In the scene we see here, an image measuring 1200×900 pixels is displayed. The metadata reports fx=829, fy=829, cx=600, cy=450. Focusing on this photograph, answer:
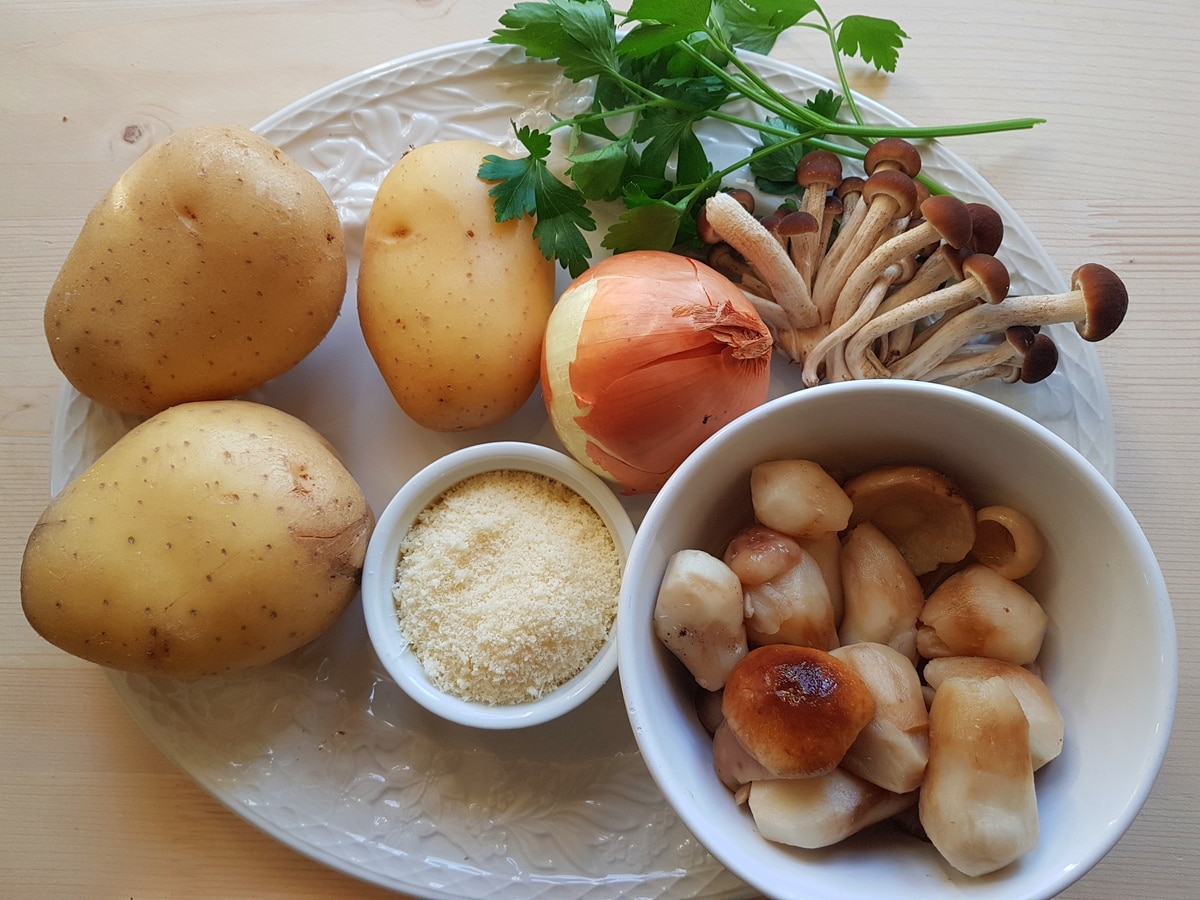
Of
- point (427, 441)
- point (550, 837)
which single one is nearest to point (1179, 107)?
point (427, 441)

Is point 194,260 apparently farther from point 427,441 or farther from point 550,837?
point 550,837

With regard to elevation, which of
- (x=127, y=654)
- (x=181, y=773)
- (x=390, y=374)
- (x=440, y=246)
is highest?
(x=440, y=246)

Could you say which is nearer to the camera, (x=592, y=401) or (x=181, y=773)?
(x=592, y=401)

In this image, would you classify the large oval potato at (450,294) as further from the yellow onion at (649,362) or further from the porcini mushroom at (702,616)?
the porcini mushroom at (702,616)

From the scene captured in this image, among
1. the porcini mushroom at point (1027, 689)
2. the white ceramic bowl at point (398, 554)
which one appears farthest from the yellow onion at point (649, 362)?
the porcini mushroom at point (1027, 689)

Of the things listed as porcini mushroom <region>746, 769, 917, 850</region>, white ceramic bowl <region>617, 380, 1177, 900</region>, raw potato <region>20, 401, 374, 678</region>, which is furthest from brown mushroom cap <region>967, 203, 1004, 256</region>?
raw potato <region>20, 401, 374, 678</region>
